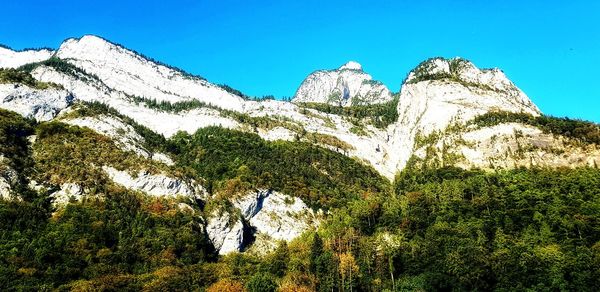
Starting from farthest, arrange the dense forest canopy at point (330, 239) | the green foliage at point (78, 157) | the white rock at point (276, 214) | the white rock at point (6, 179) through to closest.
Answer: the white rock at point (276, 214) < the green foliage at point (78, 157) < the white rock at point (6, 179) < the dense forest canopy at point (330, 239)

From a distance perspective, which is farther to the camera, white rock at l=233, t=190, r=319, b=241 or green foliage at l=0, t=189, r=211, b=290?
white rock at l=233, t=190, r=319, b=241

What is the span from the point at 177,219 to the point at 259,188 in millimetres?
34122

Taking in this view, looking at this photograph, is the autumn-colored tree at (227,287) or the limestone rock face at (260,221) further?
the limestone rock face at (260,221)

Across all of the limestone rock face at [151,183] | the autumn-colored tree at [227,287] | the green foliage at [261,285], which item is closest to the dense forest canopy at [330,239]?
the green foliage at [261,285]

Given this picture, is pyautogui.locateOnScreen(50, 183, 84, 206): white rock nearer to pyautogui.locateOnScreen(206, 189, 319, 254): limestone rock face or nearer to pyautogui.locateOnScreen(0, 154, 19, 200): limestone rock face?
pyautogui.locateOnScreen(0, 154, 19, 200): limestone rock face

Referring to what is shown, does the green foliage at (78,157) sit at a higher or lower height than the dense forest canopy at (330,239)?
higher

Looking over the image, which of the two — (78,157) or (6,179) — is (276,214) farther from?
(6,179)

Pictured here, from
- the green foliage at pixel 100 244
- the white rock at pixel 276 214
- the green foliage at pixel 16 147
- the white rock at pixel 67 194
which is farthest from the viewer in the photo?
the white rock at pixel 276 214

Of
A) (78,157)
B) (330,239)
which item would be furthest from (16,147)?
(330,239)

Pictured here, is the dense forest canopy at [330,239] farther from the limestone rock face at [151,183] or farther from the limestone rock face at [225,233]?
the limestone rock face at [151,183]

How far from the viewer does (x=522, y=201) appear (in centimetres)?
13338

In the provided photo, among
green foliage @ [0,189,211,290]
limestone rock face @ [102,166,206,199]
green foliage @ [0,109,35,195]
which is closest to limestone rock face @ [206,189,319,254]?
green foliage @ [0,189,211,290]

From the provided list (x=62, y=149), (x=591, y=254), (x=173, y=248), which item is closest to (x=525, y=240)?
(x=591, y=254)

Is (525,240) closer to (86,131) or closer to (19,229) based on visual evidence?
(19,229)
